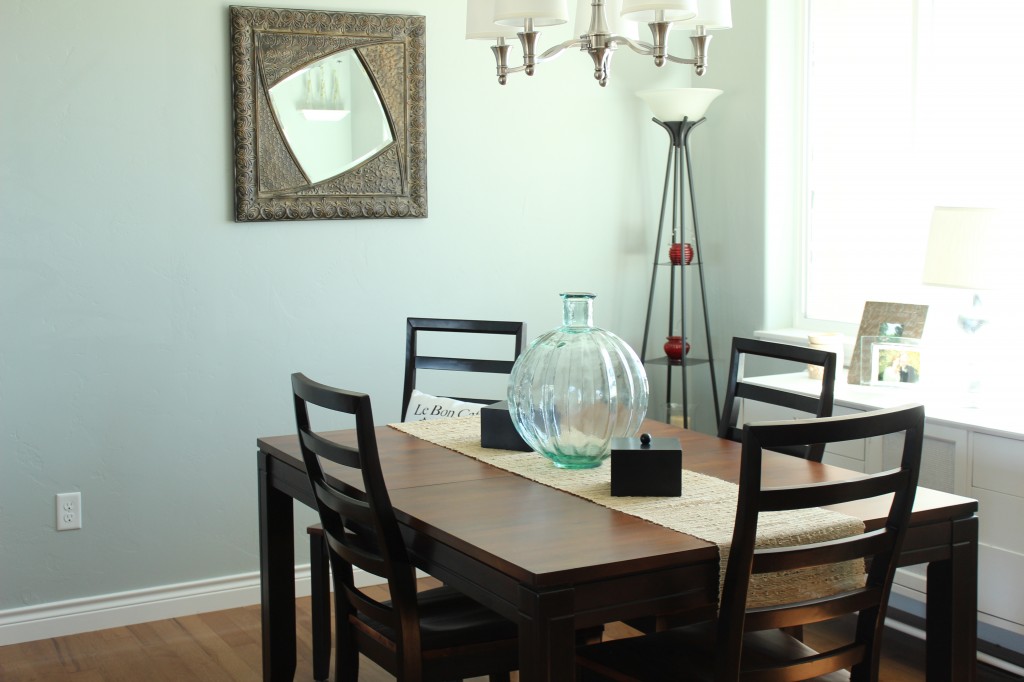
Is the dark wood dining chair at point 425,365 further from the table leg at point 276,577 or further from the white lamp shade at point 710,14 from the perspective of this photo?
the white lamp shade at point 710,14

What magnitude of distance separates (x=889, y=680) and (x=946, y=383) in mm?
969

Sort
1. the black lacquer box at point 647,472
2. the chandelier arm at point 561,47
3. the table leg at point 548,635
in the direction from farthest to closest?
1. the chandelier arm at point 561,47
2. the black lacquer box at point 647,472
3. the table leg at point 548,635

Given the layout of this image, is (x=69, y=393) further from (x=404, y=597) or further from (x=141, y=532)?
(x=404, y=597)

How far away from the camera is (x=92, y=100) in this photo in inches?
129

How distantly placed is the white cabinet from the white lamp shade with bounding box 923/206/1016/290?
360 mm

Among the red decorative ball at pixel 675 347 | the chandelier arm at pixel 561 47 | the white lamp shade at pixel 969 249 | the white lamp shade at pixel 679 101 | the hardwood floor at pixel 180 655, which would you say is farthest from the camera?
the red decorative ball at pixel 675 347

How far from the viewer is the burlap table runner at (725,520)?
1862 millimetres

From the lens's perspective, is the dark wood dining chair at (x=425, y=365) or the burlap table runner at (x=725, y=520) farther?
the dark wood dining chair at (x=425, y=365)

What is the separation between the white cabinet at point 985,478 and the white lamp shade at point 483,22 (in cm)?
150

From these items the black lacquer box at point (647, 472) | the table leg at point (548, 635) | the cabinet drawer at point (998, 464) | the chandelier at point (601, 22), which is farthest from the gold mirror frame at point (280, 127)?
the table leg at point (548, 635)

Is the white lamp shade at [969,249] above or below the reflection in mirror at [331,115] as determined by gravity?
below

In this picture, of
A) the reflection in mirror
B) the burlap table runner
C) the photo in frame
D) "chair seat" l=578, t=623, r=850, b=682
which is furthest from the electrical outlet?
the photo in frame

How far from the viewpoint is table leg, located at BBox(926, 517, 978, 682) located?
2062mm

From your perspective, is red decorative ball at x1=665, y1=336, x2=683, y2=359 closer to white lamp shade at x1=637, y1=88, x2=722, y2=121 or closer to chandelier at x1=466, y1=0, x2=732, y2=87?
white lamp shade at x1=637, y1=88, x2=722, y2=121
